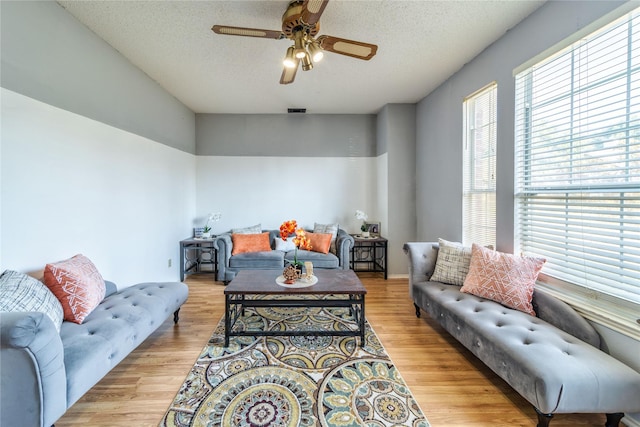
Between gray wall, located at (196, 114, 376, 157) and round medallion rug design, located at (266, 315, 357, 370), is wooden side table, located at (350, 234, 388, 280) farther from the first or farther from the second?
round medallion rug design, located at (266, 315, 357, 370)

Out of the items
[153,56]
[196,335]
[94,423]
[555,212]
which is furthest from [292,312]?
[153,56]

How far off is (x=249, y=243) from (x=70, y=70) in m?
2.75

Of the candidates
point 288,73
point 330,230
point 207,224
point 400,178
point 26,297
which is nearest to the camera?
point 26,297

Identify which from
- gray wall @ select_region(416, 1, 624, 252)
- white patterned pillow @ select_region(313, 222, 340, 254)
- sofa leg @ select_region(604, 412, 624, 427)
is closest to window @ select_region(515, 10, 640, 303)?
gray wall @ select_region(416, 1, 624, 252)

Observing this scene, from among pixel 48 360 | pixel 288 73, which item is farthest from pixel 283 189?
pixel 48 360

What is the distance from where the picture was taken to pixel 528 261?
2094mm

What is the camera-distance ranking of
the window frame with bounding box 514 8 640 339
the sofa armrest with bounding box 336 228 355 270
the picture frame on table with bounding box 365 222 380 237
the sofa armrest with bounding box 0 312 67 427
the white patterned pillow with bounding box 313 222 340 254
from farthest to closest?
1. the picture frame on table with bounding box 365 222 380 237
2. the white patterned pillow with bounding box 313 222 340 254
3. the sofa armrest with bounding box 336 228 355 270
4. the window frame with bounding box 514 8 640 339
5. the sofa armrest with bounding box 0 312 67 427

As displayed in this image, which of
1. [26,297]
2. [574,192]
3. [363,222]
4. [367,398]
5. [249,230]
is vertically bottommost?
[367,398]

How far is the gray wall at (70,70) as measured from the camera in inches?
69.7

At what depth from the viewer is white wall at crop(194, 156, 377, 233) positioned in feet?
15.6

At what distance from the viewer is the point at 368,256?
188 inches

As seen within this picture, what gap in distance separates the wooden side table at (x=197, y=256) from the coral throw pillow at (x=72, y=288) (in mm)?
2032

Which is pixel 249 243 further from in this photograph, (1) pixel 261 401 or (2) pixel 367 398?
(2) pixel 367 398

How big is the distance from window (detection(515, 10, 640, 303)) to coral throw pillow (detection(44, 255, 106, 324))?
11.5 feet
